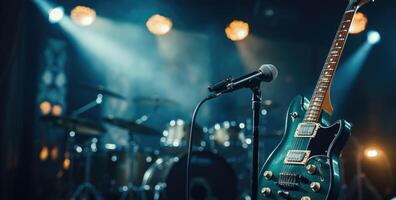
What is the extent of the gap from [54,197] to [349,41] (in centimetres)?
552

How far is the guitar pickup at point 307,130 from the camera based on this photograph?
264 centimetres

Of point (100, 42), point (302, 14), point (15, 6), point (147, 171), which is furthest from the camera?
point (100, 42)

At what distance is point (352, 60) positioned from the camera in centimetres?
755

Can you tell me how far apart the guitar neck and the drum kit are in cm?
286

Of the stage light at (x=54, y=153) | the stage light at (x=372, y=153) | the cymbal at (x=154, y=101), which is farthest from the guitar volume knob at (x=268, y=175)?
the stage light at (x=54, y=153)

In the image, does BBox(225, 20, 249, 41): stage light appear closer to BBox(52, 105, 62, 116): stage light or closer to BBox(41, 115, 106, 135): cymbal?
BBox(41, 115, 106, 135): cymbal

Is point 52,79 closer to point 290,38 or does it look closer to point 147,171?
point 147,171

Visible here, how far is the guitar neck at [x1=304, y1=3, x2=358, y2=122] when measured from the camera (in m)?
2.74

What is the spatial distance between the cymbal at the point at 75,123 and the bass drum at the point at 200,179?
109 centimetres

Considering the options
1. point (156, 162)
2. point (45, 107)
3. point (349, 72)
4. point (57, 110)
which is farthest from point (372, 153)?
point (45, 107)

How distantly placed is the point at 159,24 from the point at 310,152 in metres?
5.01

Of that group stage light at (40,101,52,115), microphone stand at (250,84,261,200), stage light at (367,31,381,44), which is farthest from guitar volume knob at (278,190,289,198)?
stage light at (40,101,52,115)

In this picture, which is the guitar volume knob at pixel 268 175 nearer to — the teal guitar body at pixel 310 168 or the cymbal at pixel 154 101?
the teal guitar body at pixel 310 168

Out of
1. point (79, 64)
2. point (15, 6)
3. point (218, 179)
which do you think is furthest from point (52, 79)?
point (218, 179)
